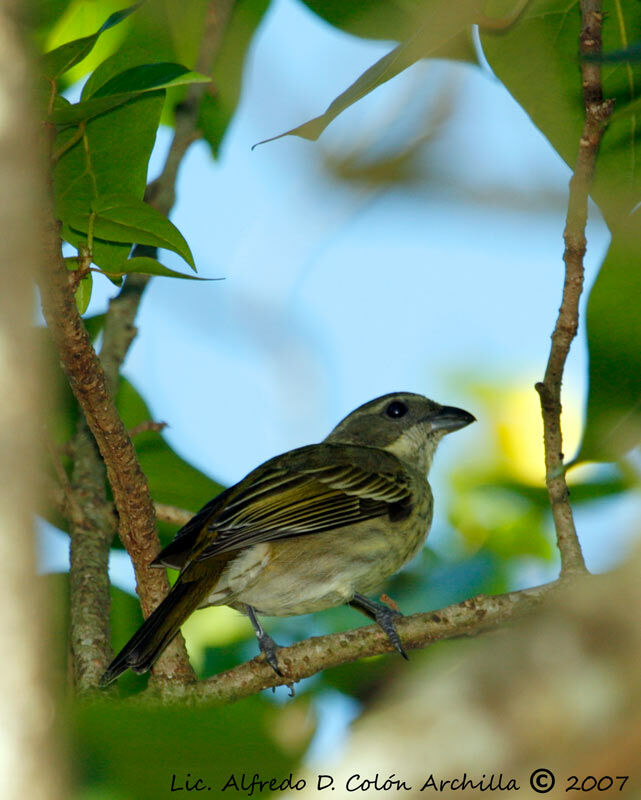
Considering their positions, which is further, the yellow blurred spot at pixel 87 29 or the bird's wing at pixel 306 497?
the yellow blurred spot at pixel 87 29

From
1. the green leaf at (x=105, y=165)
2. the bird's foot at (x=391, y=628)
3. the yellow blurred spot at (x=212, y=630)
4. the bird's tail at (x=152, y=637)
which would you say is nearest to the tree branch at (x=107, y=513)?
the bird's tail at (x=152, y=637)

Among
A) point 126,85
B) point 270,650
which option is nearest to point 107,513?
point 270,650

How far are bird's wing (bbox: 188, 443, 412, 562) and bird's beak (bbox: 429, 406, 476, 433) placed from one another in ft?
1.82

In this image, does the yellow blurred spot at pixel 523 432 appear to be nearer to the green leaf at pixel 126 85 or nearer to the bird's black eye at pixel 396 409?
the bird's black eye at pixel 396 409

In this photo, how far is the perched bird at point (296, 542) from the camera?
387 centimetres

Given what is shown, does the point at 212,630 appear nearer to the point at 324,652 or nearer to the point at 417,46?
the point at 324,652

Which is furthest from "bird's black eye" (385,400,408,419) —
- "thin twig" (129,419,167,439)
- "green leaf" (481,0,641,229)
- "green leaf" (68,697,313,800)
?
"green leaf" (68,697,313,800)

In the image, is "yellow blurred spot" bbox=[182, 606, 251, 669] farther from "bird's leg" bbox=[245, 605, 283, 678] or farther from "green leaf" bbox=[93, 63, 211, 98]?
"green leaf" bbox=[93, 63, 211, 98]

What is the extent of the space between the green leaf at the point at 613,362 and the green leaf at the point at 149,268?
56.9 inches

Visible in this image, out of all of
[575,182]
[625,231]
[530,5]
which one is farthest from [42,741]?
[530,5]

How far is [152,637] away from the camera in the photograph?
3512 millimetres

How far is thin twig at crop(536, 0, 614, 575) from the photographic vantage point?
9.85 feet

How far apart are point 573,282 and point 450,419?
2866 millimetres

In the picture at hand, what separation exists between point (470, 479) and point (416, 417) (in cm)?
76
